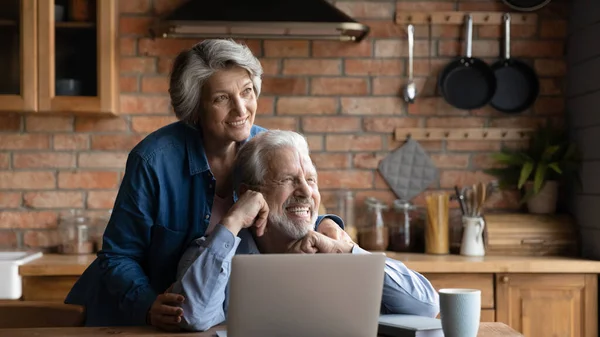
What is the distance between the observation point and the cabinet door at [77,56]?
3672mm

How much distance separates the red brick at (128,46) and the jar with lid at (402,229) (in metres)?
1.42

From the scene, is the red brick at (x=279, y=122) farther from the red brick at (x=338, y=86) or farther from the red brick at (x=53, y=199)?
the red brick at (x=53, y=199)

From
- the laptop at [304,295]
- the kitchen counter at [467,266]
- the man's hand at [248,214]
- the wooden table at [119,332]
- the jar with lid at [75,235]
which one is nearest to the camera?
the laptop at [304,295]

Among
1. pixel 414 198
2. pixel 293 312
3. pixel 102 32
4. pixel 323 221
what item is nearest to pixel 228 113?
pixel 323 221

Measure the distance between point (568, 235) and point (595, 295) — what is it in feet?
1.14

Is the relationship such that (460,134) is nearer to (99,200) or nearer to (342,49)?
(342,49)

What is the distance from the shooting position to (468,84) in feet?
13.1

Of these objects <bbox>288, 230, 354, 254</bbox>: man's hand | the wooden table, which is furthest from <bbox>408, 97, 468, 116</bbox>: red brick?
the wooden table

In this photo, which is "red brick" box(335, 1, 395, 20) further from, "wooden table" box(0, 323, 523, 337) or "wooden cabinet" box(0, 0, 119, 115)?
"wooden table" box(0, 323, 523, 337)

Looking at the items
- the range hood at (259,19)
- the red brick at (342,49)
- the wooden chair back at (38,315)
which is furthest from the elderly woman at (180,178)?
the red brick at (342,49)

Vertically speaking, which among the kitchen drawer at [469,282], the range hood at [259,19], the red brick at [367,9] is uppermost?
the red brick at [367,9]

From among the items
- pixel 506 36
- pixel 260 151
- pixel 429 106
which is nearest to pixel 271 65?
pixel 429 106

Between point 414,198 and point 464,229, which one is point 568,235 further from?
point 414,198

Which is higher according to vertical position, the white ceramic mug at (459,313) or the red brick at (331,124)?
the red brick at (331,124)
